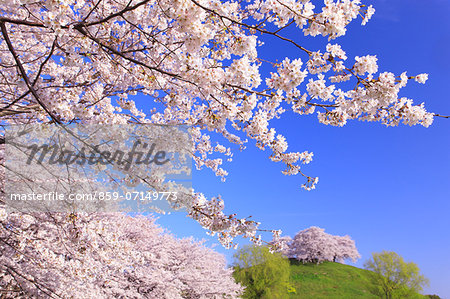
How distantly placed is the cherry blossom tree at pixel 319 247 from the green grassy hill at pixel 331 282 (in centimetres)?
323

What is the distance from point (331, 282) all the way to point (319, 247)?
32.2 feet

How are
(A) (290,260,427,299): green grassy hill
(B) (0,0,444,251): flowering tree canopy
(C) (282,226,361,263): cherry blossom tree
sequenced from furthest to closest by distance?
1. (C) (282,226,361,263): cherry blossom tree
2. (A) (290,260,427,299): green grassy hill
3. (B) (0,0,444,251): flowering tree canopy

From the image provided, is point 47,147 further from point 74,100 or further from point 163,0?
point 163,0

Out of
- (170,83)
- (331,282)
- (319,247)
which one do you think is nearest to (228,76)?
(170,83)

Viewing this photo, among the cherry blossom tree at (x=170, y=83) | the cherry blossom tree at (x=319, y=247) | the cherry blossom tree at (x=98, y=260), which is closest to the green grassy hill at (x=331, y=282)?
the cherry blossom tree at (x=319, y=247)

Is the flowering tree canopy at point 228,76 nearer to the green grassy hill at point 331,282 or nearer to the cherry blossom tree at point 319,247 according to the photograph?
the green grassy hill at point 331,282

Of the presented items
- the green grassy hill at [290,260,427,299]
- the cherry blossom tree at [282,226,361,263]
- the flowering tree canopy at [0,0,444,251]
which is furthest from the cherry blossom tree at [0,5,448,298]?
the cherry blossom tree at [282,226,361,263]

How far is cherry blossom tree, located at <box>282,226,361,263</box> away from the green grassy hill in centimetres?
323

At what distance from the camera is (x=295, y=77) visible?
12.8 feet

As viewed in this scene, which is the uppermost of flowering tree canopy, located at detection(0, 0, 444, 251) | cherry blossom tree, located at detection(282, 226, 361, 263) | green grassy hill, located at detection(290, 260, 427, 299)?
cherry blossom tree, located at detection(282, 226, 361, 263)

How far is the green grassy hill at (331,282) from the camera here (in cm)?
2656

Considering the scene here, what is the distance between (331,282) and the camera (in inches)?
1142

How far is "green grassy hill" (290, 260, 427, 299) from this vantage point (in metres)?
26.6

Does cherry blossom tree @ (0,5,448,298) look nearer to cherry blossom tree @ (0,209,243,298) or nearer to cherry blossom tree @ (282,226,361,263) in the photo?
cherry blossom tree @ (0,209,243,298)
